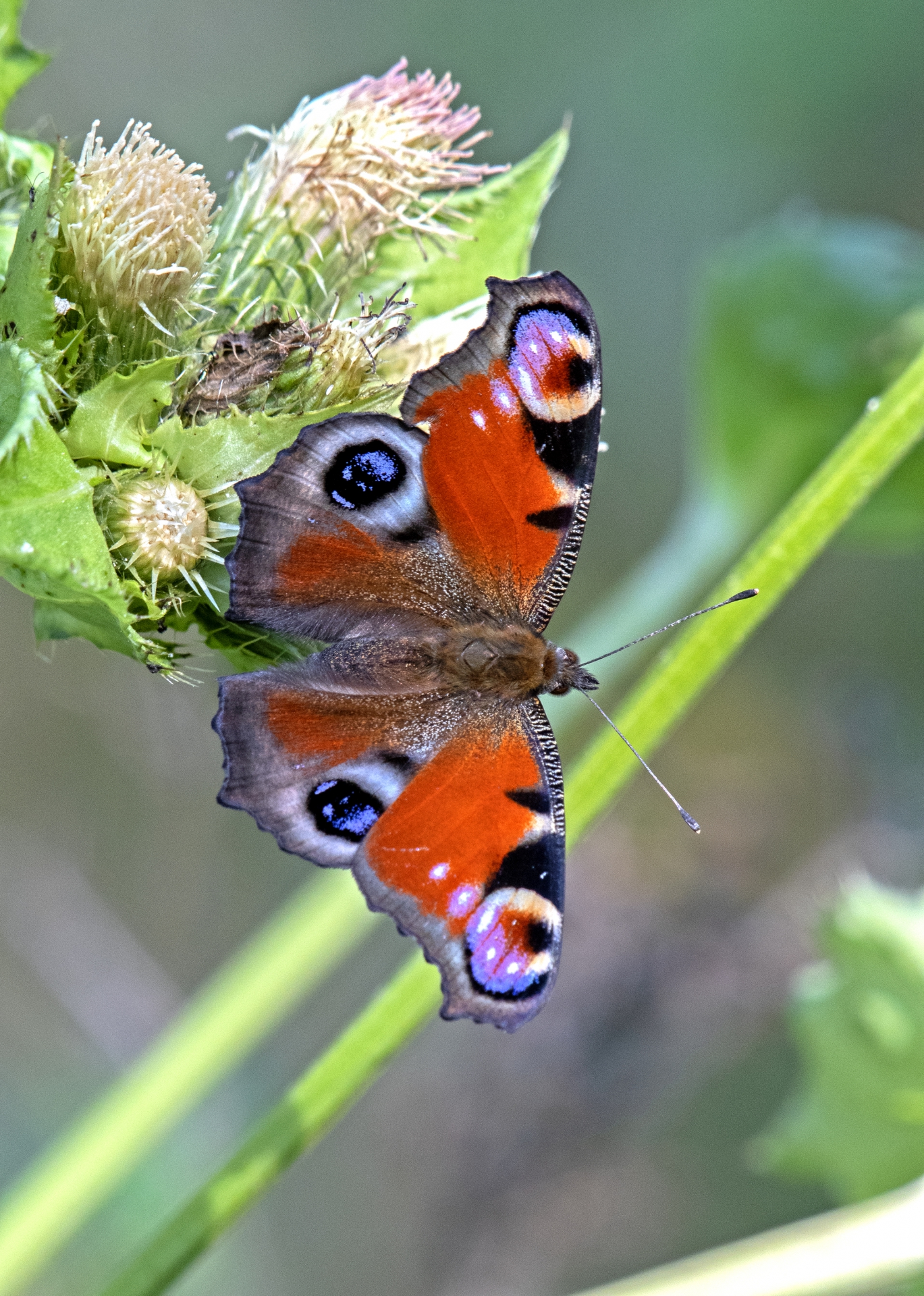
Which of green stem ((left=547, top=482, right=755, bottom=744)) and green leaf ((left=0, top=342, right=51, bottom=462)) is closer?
green leaf ((left=0, top=342, right=51, bottom=462))

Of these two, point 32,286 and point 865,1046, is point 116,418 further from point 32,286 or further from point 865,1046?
point 865,1046

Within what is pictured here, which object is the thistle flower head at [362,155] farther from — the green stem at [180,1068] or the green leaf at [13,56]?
the green stem at [180,1068]

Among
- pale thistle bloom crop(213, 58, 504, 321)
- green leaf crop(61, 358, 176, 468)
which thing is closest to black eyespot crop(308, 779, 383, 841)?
green leaf crop(61, 358, 176, 468)

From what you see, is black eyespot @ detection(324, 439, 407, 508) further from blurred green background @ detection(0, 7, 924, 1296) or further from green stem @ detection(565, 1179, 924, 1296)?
green stem @ detection(565, 1179, 924, 1296)

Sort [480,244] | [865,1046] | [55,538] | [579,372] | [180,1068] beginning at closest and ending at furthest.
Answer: [55,538] → [579,372] → [480,244] → [180,1068] → [865,1046]

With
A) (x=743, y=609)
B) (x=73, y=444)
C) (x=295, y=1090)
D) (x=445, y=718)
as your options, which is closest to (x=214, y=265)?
(x=73, y=444)

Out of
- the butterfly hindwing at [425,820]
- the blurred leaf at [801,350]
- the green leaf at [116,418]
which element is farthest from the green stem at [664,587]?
the green leaf at [116,418]

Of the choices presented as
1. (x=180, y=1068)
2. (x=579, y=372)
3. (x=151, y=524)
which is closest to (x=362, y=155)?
(x=579, y=372)
